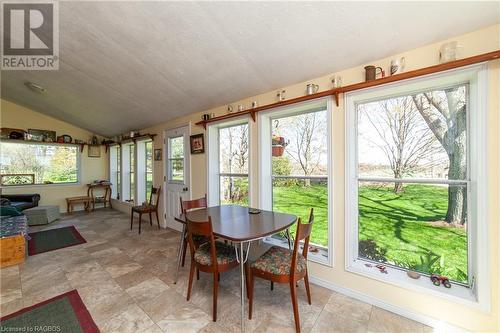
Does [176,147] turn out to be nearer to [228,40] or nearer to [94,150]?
[228,40]

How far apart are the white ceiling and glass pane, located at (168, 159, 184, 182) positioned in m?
1.28

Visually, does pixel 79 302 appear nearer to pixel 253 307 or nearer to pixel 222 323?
pixel 222 323

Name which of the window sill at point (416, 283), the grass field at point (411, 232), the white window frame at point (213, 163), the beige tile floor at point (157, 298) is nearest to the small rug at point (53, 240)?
the beige tile floor at point (157, 298)

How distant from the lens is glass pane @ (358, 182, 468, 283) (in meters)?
1.72

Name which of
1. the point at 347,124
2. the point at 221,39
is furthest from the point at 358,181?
the point at 221,39

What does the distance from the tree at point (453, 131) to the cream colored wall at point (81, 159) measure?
7513mm

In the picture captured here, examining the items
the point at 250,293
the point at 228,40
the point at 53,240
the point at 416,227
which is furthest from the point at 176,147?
the point at 416,227

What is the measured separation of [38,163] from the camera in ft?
17.4

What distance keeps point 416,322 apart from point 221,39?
9.64 feet

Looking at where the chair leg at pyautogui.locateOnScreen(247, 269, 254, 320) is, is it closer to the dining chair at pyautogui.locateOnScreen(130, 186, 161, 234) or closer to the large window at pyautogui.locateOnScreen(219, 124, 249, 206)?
the large window at pyautogui.locateOnScreen(219, 124, 249, 206)

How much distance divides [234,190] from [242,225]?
151 cm

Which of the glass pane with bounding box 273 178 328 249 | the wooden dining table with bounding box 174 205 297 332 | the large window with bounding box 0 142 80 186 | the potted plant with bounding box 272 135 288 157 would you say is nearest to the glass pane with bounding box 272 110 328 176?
the potted plant with bounding box 272 135 288 157

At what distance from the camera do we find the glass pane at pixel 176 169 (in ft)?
13.3

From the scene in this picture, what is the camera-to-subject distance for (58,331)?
5.19 feet
